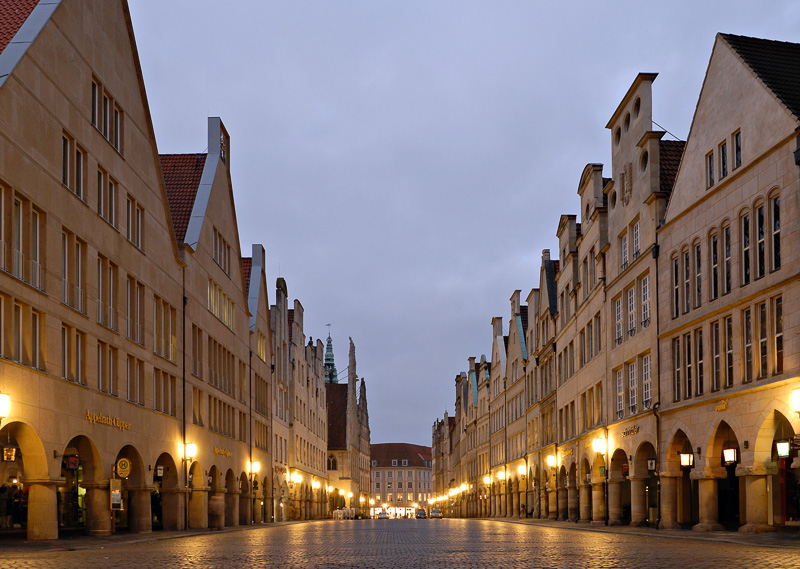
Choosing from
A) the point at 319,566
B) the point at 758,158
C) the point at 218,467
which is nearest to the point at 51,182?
the point at 319,566

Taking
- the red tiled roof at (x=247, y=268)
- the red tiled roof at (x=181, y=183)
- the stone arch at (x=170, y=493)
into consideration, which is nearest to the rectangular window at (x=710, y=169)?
the stone arch at (x=170, y=493)

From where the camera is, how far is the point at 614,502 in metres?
47.6

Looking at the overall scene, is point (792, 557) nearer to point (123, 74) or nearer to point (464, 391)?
point (123, 74)

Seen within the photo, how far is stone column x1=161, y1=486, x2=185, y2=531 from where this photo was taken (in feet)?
145

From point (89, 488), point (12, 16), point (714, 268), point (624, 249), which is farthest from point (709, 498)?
point (12, 16)

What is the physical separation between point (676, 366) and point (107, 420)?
20.4m

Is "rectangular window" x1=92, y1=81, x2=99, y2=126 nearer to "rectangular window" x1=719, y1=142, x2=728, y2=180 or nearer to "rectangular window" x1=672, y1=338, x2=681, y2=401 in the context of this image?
"rectangular window" x1=719, y1=142, x2=728, y2=180

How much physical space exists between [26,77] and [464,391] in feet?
374

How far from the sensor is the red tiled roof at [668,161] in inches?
1660

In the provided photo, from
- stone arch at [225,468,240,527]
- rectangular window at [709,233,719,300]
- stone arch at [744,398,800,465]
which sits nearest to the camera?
stone arch at [744,398,800,465]

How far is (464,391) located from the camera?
139375 mm

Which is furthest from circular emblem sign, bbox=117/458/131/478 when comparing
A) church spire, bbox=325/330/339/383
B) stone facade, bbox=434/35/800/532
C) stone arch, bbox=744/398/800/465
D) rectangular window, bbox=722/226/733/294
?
church spire, bbox=325/330/339/383

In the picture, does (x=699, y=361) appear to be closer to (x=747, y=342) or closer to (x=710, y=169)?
(x=747, y=342)

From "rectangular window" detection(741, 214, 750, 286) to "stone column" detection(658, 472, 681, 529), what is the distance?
9.68 meters
